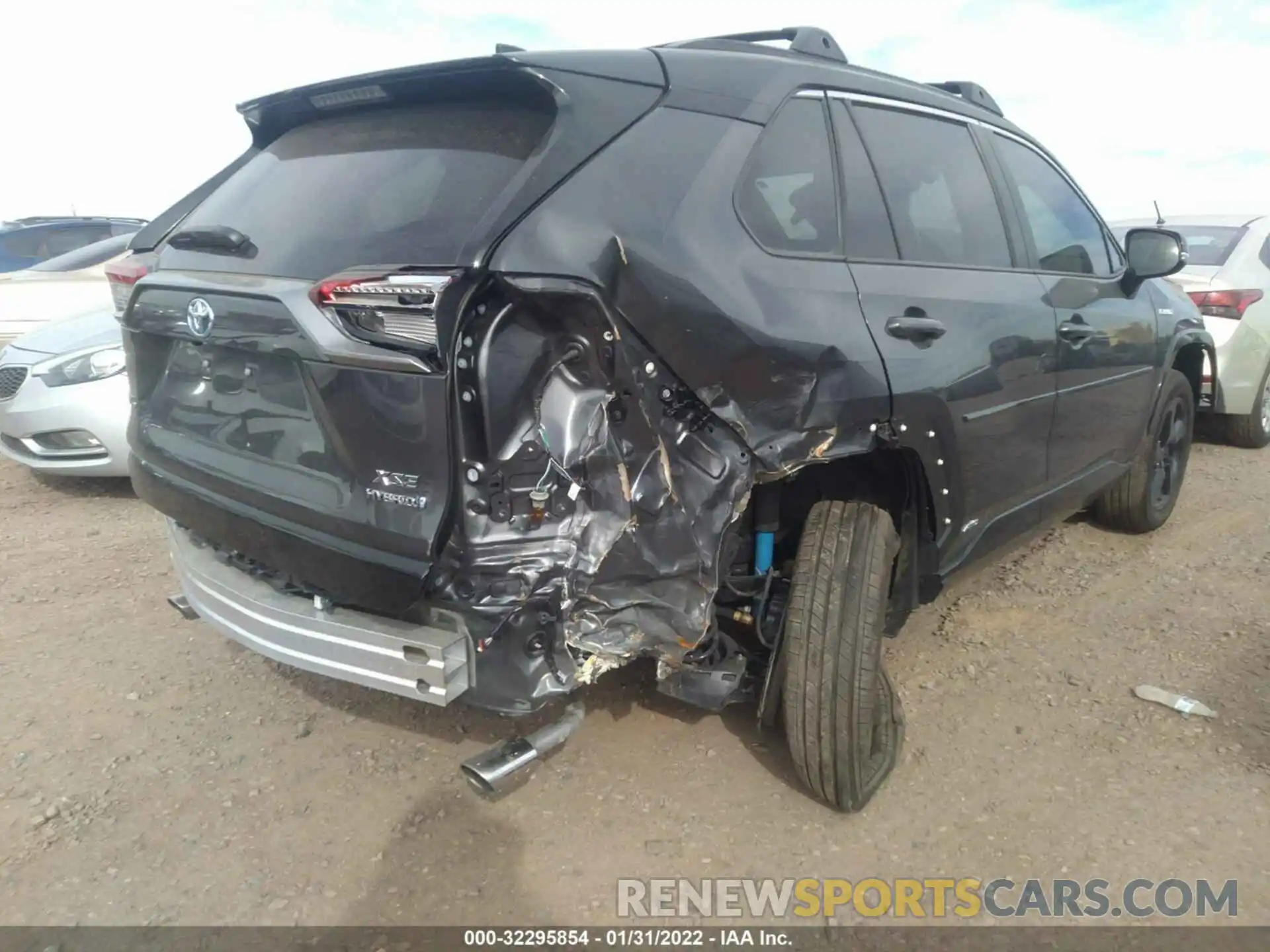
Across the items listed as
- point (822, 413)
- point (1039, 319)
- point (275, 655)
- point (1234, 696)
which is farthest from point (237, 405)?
point (1234, 696)

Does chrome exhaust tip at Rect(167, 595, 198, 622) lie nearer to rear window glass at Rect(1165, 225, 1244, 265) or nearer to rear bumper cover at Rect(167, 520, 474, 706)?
rear bumper cover at Rect(167, 520, 474, 706)

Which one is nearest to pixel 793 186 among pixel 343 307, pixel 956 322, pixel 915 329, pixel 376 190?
pixel 915 329

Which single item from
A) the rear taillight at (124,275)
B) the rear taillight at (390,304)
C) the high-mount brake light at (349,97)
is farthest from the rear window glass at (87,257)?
the rear taillight at (390,304)

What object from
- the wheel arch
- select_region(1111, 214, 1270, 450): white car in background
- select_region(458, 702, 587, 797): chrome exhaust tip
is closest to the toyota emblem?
select_region(458, 702, 587, 797): chrome exhaust tip

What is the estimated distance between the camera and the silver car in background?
4.98 meters

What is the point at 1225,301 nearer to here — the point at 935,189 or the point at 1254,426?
the point at 1254,426

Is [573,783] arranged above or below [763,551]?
below

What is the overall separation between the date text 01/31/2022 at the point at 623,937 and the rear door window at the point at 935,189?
1.90 m

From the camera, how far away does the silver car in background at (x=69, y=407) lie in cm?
498

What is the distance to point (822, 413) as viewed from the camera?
224 cm

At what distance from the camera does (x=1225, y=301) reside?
597cm

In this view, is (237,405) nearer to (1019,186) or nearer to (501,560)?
(501,560)

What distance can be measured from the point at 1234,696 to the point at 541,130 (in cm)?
300

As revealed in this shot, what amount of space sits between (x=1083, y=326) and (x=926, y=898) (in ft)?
7.30
